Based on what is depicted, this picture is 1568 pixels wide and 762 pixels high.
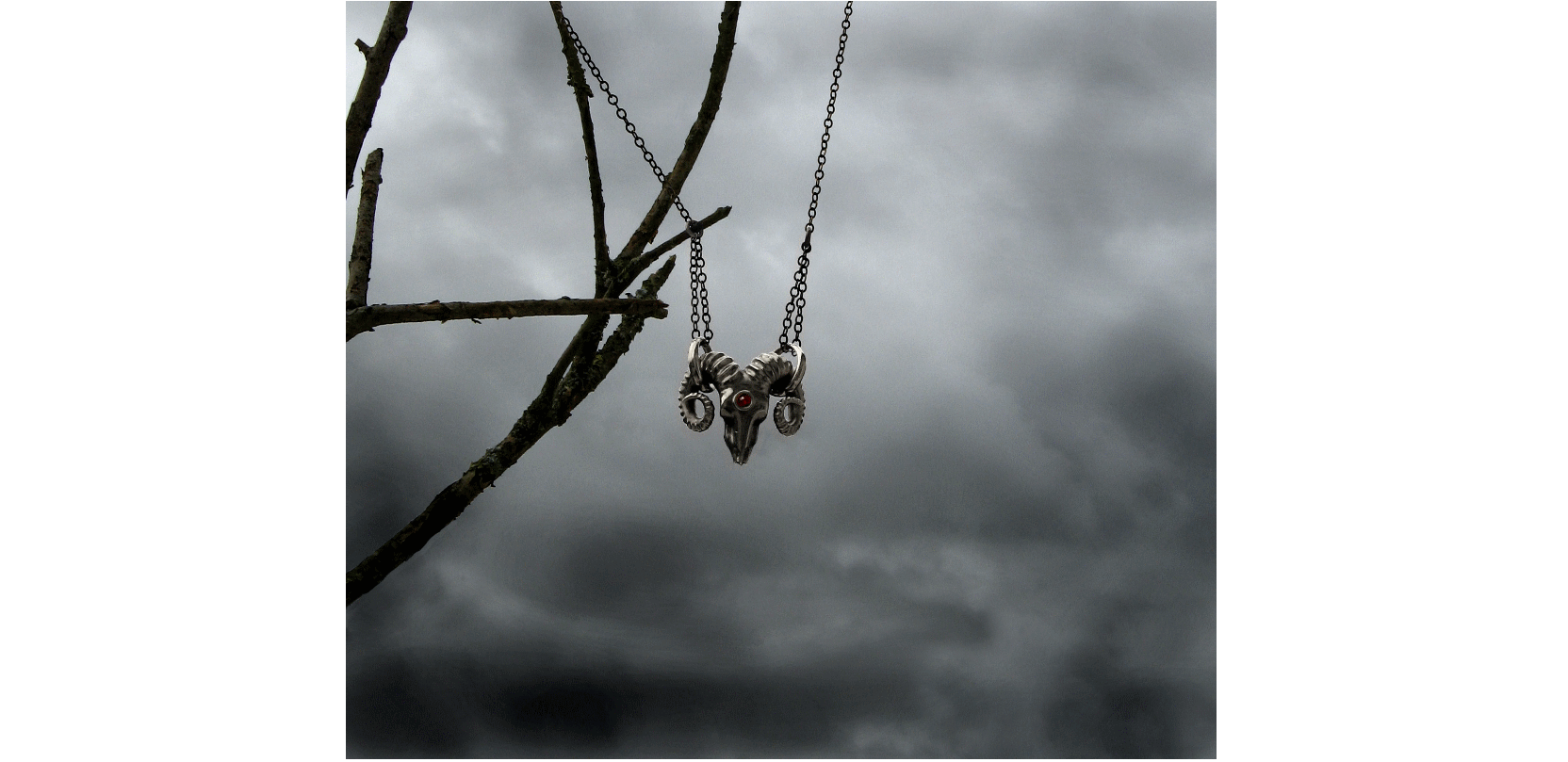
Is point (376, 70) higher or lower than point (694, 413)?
higher

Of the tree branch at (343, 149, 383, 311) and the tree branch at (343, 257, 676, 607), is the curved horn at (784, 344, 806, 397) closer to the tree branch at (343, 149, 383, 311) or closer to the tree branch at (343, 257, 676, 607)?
the tree branch at (343, 257, 676, 607)

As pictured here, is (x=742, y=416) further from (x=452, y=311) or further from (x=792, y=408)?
(x=452, y=311)

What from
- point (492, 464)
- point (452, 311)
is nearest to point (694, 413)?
point (492, 464)

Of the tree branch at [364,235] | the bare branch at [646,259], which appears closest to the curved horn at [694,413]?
the bare branch at [646,259]

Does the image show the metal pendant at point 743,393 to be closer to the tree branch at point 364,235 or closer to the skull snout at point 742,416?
the skull snout at point 742,416
